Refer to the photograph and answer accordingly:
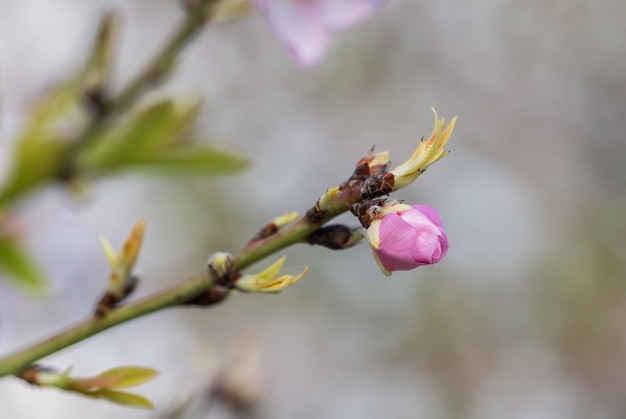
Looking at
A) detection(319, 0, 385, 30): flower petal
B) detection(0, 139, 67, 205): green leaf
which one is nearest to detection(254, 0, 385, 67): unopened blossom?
detection(319, 0, 385, 30): flower petal

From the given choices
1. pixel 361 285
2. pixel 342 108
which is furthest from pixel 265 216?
pixel 342 108

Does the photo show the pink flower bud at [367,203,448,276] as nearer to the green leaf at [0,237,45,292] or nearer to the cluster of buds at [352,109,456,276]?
the cluster of buds at [352,109,456,276]

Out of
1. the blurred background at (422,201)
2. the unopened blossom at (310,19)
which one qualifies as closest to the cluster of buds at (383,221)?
the unopened blossom at (310,19)

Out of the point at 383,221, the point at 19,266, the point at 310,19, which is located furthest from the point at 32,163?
the point at 383,221

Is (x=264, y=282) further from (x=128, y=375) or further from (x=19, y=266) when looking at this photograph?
(x=19, y=266)

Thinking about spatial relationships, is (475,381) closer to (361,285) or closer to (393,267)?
(361,285)

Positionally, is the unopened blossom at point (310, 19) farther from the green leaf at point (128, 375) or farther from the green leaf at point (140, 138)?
the green leaf at point (128, 375)
